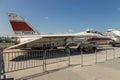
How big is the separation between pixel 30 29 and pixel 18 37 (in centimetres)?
184

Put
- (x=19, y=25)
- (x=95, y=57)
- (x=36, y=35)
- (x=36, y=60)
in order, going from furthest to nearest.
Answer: (x=19, y=25) < (x=36, y=35) < (x=95, y=57) < (x=36, y=60)

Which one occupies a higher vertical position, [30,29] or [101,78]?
[30,29]

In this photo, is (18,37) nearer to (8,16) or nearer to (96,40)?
(8,16)

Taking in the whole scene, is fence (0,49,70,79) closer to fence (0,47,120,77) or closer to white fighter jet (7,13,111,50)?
fence (0,47,120,77)

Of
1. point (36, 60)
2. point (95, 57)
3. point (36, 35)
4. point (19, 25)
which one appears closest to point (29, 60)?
point (36, 60)

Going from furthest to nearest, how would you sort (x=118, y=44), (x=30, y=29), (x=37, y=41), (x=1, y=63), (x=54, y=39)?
(x=118, y=44) < (x=30, y=29) < (x=54, y=39) < (x=37, y=41) < (x=1, y=63)

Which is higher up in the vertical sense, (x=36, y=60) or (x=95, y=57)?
(x=36, y=60)

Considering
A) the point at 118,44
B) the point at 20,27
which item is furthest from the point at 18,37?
the point at 118,44

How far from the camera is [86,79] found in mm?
5863

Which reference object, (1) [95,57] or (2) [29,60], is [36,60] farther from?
(1) [95,57]

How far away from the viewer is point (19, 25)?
18.9 metres

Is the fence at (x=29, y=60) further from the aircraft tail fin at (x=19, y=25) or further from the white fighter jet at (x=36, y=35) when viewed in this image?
the aircraft tail fin at (x=19, y=25)

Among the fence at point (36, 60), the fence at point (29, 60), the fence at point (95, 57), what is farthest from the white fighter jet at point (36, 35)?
the fence at point (29, 60)

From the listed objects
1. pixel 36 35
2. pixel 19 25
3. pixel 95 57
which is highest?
pixel 19 25
